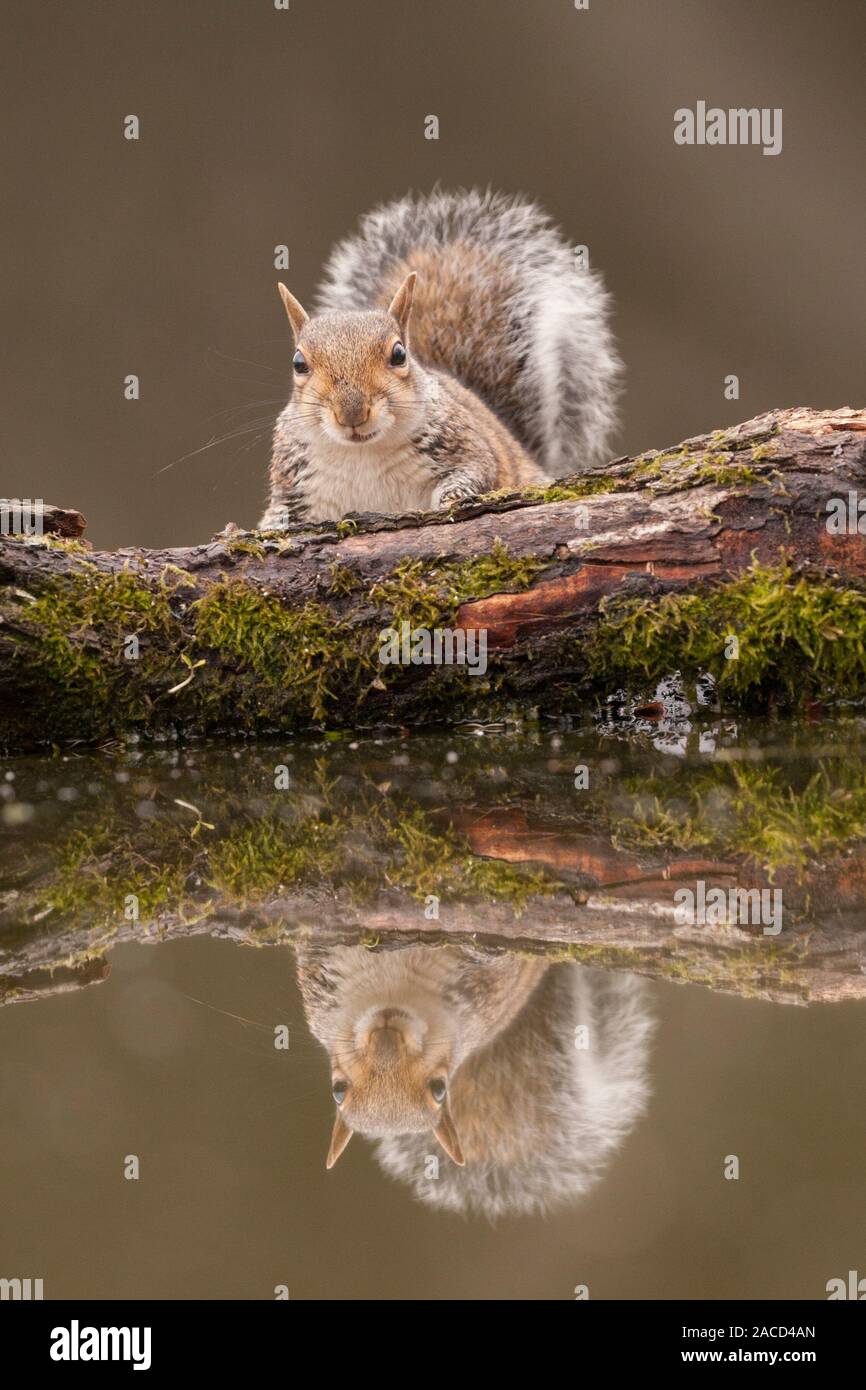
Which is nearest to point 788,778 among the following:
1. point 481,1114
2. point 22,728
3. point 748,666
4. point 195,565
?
point 748,666

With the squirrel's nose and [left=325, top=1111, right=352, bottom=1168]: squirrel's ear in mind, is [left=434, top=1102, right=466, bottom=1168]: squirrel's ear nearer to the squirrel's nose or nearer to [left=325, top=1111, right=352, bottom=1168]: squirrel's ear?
[left=325, top=1111, right=352, bottom=1168]: squirrel's ear

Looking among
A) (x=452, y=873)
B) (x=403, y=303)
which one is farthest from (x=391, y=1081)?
(x=403, y=303)

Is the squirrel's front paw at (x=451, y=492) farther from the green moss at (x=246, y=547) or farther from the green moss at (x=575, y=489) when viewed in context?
the green moss at (x=246, y=547)

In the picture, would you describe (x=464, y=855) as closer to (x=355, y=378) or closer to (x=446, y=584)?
(x=446, y=584)

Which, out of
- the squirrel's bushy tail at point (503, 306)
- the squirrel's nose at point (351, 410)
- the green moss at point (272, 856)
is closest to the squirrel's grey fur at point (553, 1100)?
the green moss at point (272, 856)

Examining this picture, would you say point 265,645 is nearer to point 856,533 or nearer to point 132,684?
point 132,684
